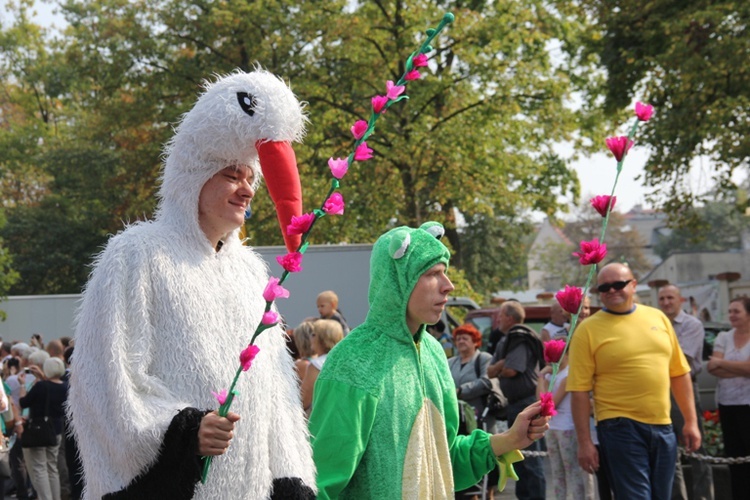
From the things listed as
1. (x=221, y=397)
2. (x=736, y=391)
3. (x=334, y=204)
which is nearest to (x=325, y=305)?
(x=736, y=391)

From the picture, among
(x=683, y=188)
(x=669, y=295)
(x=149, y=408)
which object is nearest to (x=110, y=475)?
(x=149, y=408)

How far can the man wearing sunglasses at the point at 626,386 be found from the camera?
6.88 meters

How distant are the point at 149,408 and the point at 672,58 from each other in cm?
1653

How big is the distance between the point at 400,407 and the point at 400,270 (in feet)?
1.64

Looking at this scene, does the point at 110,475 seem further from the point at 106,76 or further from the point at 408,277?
the point at 106,76

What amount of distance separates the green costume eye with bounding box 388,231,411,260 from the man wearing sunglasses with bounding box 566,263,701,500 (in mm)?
3087

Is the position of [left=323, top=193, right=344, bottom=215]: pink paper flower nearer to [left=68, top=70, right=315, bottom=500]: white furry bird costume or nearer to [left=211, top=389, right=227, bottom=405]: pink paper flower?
[left=68, top=70, right=315, bottom=500]: white furry bird costume

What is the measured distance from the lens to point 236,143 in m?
3.40

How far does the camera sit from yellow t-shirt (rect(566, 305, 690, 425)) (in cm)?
692

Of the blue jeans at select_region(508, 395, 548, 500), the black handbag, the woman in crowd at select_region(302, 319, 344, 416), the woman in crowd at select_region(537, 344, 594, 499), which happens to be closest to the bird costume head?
the woman in crowd at select_region(302, 319, 344, 416)

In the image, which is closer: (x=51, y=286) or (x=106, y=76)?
(x=106, y=76)

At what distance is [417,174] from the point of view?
23.4 m

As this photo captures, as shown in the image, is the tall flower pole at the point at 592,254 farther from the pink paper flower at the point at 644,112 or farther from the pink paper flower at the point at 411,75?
the pink paper flower at the point at 411,75

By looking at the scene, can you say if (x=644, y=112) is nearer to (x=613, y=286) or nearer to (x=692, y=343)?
(x=613, y=286)
